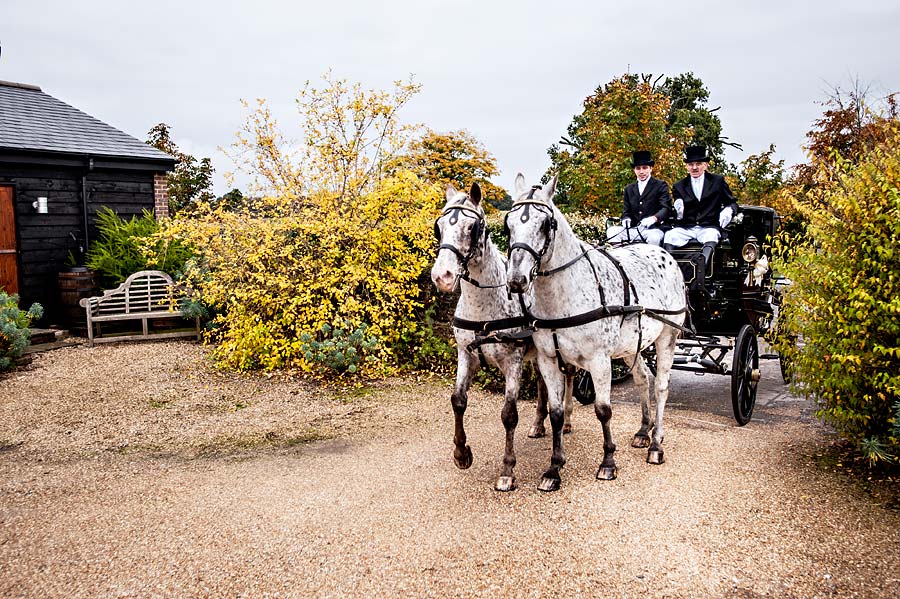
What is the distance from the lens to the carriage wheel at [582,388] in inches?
261

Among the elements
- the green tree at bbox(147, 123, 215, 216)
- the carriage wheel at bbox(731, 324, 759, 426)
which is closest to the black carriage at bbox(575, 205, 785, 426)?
the carriage wheel at bbox(731, 324, 759, 426)

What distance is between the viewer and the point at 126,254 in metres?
12.0

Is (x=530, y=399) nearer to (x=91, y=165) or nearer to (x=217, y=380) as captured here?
(x=217, y=380)

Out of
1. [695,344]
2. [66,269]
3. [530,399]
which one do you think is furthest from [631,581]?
[66,269]

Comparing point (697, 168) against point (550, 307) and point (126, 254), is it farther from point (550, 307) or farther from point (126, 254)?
point (126, 254)

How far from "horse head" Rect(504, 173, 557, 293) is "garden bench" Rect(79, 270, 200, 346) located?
28.1 ft

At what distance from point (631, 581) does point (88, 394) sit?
→ 7.24 meters

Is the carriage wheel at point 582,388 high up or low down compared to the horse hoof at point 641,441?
up

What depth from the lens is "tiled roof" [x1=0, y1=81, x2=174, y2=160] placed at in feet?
40.3

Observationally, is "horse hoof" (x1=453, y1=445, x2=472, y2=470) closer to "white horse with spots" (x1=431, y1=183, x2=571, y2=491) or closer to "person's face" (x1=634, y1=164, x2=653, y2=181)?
"white horse with spots" (x1=431, y1=183, x2=571, y2=491)

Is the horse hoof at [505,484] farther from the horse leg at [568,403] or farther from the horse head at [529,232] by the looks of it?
the horse head at [529,232]

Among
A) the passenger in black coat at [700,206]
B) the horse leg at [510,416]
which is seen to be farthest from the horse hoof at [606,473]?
the passenger in black coat at [700,206]

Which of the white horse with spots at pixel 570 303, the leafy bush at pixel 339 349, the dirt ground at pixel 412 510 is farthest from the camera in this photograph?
the leafy bush at pixel 339 349

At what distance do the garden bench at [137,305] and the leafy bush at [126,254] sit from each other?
45 cm
